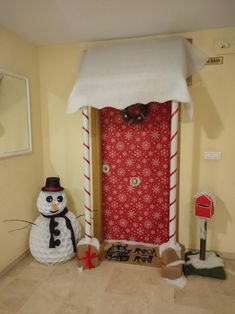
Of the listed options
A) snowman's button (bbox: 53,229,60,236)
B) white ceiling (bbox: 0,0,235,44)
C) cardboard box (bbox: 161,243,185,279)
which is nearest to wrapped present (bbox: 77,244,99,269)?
snowman's button (bbox: 53,229,60,236)

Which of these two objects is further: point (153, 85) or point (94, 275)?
point (94, 275)

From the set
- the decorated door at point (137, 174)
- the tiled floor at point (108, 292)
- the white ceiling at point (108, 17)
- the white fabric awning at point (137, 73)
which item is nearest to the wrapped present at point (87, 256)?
the tiled floor at point (108, 292)

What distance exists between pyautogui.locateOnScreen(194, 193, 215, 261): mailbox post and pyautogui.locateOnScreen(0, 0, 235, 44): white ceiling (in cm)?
157

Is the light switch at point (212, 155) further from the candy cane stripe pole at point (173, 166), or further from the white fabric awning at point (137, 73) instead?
the white fabric awning at point (137, 73)

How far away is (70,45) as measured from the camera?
2693 mm

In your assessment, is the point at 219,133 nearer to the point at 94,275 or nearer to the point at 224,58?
the point at 224,58

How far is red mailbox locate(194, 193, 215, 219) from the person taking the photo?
7.48 ft

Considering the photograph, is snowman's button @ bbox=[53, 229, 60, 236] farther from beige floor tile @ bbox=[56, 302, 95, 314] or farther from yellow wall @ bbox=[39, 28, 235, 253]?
beige floor tile @ bbox=[56, 302, 95, 314]

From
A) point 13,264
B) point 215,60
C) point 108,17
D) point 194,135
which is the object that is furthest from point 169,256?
point 108,17

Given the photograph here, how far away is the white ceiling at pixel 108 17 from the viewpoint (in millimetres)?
1844

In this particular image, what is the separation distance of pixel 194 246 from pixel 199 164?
35.4 inches

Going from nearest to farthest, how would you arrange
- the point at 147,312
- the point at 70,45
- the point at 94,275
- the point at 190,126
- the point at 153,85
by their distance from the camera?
the point at 147,312
the point at 153,85
the point at 94,275
the point at 190,126
the point at 70,45

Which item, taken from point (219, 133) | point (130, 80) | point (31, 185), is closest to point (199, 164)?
point (219, 133)

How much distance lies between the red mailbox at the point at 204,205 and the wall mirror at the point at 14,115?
1.83 m
